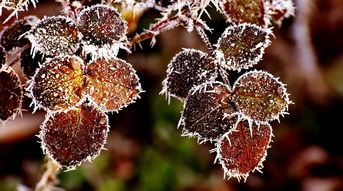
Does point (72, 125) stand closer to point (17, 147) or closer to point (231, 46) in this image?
point (231, 46)

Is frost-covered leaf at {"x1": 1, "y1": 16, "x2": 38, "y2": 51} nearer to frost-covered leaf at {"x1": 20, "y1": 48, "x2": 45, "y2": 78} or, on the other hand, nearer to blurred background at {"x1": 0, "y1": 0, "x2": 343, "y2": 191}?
frost-covered leaf at {"x1": 20, "y1": 48, "x2": 45, "y2": 78}

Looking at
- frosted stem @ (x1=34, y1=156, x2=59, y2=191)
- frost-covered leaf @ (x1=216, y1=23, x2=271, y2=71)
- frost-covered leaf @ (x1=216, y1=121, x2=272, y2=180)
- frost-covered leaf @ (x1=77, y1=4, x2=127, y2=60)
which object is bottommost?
frosted stem @ (x1=34, y1=156, x2=59, y2=191)

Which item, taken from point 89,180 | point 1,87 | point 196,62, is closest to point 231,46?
point 196,62

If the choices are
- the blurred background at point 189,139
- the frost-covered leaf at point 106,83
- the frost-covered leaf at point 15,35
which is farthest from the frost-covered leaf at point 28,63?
the blurred background at point 189,139

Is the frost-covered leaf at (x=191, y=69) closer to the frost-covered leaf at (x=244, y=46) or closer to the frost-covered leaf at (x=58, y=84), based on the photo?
the frost-covered leaf at (x=244, y=46)

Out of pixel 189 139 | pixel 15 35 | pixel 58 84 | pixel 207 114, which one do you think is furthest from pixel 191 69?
pixel 189 139

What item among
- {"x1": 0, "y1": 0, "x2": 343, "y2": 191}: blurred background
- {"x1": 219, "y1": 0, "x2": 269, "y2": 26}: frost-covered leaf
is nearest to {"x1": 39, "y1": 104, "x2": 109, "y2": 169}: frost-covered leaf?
{"x1": 219, "y1": 0, "x2": 269, "y2": 26}: frost-covered leaf
